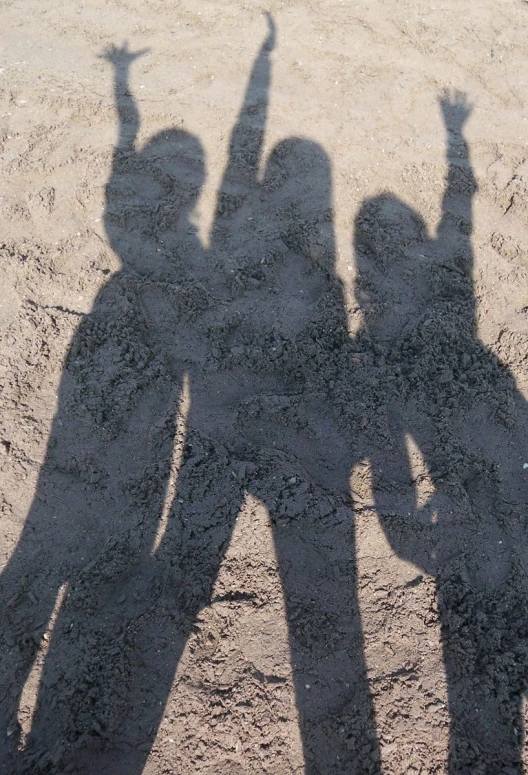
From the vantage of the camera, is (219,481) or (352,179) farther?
(352,179)

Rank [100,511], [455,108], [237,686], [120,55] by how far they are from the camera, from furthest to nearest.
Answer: [120,55] < [455,108] < [100,511] < [237,686]

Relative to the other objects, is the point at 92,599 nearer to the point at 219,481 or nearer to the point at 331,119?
the point at 219,481

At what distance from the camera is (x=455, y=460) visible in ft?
10.6

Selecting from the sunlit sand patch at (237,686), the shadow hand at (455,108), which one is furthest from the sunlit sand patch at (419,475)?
the shadow hand at (455,108)

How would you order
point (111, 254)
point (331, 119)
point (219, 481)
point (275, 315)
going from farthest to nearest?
point (331, 119), point (111, 254), point (275, 315), point (219, 481)

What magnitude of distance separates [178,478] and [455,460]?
1.62 metres

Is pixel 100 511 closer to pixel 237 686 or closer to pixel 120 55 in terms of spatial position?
pixel 237 686

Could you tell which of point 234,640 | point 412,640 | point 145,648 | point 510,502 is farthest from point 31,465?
point 510,502

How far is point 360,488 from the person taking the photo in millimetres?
3152

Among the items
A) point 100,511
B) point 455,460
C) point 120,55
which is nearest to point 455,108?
point 120,55

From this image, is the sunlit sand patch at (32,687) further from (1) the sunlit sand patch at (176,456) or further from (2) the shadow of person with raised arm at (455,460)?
(2) the shadow of person with raised arm at (455,460)

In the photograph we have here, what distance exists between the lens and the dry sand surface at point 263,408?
244cm

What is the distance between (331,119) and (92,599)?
195 inches

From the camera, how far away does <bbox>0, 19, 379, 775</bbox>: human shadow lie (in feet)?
8.00
